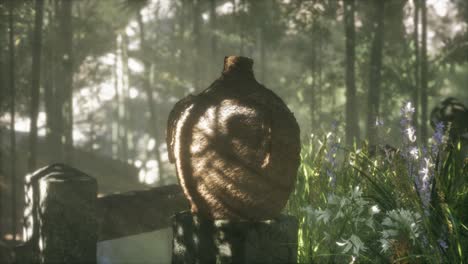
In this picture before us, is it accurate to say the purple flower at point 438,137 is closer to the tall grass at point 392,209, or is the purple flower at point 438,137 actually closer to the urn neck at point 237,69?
the tall grass at point 392,209

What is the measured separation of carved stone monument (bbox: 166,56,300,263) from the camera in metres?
3.48

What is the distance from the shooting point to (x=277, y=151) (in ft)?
11.5

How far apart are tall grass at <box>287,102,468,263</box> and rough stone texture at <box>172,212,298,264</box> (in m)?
0.34

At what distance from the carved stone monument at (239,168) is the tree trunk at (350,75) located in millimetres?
10661

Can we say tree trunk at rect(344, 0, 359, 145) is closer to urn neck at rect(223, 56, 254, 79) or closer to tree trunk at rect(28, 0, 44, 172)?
tree trunk at rect(28, 0, 44, 172)

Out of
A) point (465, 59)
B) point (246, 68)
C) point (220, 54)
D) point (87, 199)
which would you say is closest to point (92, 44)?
point (220, 54)

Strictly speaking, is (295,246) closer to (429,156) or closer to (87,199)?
(429,156)

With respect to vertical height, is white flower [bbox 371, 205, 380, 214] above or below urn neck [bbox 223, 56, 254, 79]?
below

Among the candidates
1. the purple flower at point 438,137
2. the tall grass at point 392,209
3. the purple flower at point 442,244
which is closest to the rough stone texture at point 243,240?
the tall grass at point 392,209

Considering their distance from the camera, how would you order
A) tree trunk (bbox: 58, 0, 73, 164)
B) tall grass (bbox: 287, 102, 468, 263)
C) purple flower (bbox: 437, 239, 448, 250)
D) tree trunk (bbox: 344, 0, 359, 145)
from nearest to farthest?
purple flower (bbox: 437, 239, 448, 250) → tall grass (bbox: 287, 102, 468, 263) → tree trunk (bbox: 344, 0, 359, 145) → tree trunk (bbox: 58, 0, 73, 164)

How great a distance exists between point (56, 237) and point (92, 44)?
59.0ft

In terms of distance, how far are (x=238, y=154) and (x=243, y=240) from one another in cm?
60

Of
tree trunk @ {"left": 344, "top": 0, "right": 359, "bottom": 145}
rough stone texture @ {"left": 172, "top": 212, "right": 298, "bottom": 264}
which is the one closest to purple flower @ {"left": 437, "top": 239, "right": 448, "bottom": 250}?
rough stone texture @ {"left": 172, "top": 212, "right": 298, "bottom": 264}

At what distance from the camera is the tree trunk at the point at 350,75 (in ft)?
46.1
